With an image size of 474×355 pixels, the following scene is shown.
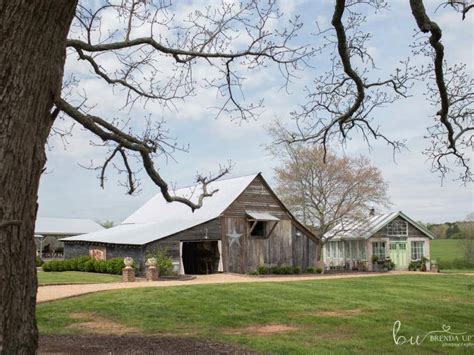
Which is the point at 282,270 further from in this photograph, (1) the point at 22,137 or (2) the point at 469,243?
(1) the point at 22,137

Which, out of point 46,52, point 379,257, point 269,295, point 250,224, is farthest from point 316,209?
point 46,52

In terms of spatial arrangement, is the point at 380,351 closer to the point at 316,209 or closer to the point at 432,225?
the point at 316,209

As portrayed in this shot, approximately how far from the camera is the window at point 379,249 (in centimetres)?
3597

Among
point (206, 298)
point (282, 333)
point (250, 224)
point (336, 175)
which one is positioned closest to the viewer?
point (282, 333)

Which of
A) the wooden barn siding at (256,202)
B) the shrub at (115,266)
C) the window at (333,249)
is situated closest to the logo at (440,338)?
the shrub at (115,266)

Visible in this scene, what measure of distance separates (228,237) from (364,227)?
12775 mm

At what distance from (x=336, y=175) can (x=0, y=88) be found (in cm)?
3185

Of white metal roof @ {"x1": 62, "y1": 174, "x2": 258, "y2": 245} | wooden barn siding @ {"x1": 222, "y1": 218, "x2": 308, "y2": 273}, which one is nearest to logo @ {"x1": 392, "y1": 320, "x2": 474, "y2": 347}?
white metal roof @ {"x1": 62, "y1": 174, "x2": 258, "y2": 245}

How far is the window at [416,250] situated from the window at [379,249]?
221 cm

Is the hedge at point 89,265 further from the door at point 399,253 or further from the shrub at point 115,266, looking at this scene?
the door at point 399,253

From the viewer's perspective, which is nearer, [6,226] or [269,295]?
[6,226]

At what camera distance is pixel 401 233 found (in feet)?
121

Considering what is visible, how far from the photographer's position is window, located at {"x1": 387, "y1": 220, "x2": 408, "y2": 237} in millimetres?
36656

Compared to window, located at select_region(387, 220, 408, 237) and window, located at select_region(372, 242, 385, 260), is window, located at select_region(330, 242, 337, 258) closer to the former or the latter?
window, located at select_region(372, 242, 385, 260)
